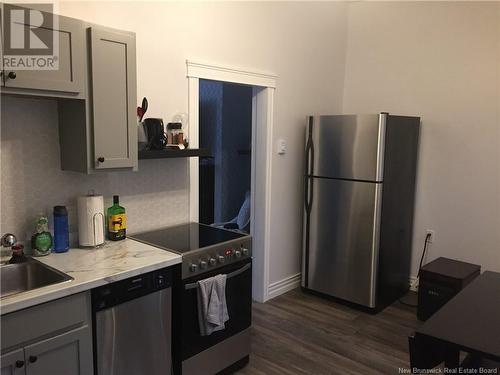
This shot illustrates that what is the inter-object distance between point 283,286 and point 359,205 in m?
1.09

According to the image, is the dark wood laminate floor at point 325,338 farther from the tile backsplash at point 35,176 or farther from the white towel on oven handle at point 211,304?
the tile backsplash at point 35,176

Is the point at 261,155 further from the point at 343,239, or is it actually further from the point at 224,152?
the point at 224,152

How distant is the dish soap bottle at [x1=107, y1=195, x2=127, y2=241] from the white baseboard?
5.66 feet

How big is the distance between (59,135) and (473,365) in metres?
2.31

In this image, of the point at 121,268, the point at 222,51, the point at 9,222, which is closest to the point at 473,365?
the point at 121,268

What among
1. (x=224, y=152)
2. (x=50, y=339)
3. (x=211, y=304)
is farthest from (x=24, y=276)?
(x=224, y=152)

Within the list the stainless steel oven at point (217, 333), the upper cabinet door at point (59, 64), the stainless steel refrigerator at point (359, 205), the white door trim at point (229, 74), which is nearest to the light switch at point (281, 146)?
the stainless steel refrigerator at point (359, 205)

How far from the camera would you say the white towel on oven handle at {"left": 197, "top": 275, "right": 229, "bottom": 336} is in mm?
2316

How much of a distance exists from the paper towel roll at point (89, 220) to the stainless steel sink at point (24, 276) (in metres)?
0.30

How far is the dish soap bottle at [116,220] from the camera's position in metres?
2.45

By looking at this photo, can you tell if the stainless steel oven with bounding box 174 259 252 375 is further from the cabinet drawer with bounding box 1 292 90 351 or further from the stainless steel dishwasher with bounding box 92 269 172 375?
the cabinet drawer with bounding box 1 292 90 351

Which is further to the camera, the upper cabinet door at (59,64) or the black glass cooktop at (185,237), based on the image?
the black glass cooktop at (185,237)

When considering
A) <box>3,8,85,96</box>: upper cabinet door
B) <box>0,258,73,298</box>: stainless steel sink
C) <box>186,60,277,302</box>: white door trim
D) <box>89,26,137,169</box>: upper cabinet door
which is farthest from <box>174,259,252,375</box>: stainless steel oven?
<box>3,8,85,96</box>: upper cabinet door

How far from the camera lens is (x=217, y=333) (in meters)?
2.49
